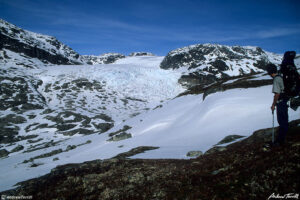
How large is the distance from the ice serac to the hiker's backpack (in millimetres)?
69175

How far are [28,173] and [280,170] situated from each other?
26239mm

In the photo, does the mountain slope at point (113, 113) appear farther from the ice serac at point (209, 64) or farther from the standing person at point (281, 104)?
the standing person at point (281, 104)

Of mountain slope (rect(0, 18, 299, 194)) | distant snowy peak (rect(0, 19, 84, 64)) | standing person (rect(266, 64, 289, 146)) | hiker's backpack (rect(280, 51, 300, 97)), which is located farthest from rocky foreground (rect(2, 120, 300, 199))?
distant snowy peak (rect(0, 19, 84, 64))

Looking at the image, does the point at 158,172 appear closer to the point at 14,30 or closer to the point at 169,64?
the point at 169,64

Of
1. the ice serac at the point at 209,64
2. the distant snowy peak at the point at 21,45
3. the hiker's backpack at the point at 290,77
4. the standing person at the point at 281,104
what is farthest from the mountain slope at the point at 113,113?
the hiker's backpack at the point at 290,77

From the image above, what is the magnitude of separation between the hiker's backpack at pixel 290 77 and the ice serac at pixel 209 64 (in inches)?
2723

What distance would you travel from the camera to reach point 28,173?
2253 cm

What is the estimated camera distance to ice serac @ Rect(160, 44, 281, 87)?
96062mm

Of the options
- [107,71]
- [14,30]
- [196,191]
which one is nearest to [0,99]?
[107,71]

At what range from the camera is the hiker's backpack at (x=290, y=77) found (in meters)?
8.02

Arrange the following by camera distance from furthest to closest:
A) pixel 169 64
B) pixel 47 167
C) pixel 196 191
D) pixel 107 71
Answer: pixel 169 64, pixel 107 71, pixel 47 167, pixel 196 191

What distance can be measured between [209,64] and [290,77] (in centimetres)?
10392

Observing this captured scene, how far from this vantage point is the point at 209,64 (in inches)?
4181

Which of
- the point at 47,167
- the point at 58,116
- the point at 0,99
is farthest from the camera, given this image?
the point at 0,99
